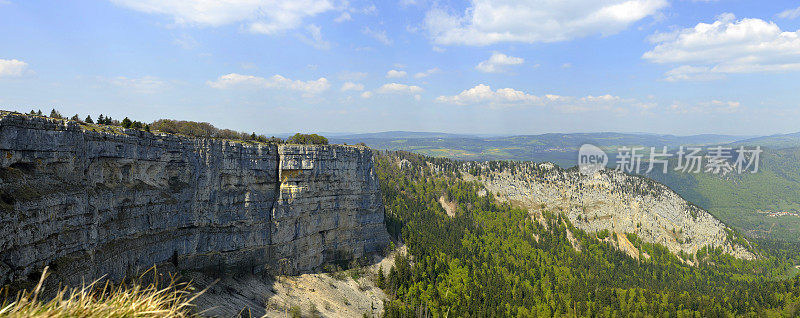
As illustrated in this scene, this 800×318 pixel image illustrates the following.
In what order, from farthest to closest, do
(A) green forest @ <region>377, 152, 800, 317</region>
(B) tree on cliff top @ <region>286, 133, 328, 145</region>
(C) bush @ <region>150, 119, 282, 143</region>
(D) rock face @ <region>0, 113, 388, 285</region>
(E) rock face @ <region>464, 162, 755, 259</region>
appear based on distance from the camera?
(E) rock face @ <region>464, 162, 755, 259</region>
(B) tree on cliff top @ <region>286, 133, 328, 145</region>
(A) green forest @ <region>377, 152, 800, 317</region>
(C) bush @ <region>150, 119, 282, 143</region>
(D) rock face @ <region>0, 113, 388, 285</region>

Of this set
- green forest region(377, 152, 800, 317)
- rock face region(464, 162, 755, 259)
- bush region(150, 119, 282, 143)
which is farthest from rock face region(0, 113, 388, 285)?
rock face region(464, 162, 755, 259)

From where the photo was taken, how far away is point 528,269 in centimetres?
11138

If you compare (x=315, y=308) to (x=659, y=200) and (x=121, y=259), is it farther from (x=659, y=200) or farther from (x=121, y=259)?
(x=659, y=200)

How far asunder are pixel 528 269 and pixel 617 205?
61171mm

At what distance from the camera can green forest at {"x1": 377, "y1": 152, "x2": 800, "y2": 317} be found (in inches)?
3297

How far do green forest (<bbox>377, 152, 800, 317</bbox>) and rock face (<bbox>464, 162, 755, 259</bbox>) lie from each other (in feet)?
16.0

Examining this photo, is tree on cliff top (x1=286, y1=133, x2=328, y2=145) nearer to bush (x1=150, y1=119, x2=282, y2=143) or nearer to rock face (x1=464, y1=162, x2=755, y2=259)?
bush (x1=150, y1=119, x2=282, y2=143)

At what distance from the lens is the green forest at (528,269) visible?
275ft

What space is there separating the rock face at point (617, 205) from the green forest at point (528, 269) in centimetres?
488

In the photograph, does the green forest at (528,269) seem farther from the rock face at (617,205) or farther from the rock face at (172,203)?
the rock face at (172,203)

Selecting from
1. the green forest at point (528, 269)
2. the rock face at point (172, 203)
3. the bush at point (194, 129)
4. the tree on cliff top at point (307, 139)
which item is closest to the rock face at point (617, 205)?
the green forest at point (528, 269)

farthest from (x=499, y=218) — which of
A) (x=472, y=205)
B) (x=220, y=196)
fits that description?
(x=220, y=196)

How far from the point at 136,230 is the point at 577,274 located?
109 metres

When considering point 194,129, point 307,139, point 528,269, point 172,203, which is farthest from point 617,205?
point 172,203
